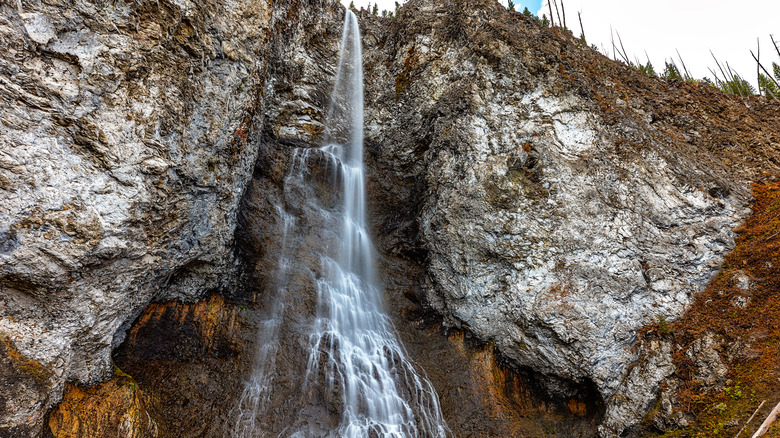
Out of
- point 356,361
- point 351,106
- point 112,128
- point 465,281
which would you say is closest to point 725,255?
point 465,281

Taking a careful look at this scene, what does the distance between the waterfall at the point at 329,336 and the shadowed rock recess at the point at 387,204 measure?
0.52 meters

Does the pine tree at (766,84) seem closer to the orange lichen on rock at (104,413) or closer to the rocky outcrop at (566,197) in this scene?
the rocky outcrop at (566,197)

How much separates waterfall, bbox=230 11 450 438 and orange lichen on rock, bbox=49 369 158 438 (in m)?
1.98

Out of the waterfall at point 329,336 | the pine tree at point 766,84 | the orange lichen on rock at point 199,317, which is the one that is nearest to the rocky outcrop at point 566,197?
the waterfall at point 329,336

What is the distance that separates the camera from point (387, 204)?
42.6 ft

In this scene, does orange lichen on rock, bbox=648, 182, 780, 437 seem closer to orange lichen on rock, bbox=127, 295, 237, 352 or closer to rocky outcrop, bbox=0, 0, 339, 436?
orange lichen on rock, bbox=127, 295, 237, 352

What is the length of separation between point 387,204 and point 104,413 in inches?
380

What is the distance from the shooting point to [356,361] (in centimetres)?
905

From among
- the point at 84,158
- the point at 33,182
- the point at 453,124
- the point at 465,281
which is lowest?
the point at 465,281

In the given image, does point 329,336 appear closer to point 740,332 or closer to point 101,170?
point 101,170

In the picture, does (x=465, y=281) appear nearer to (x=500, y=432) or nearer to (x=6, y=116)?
(x=500, y=432)

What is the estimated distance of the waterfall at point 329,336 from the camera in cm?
796

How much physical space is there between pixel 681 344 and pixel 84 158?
1332 centimetres

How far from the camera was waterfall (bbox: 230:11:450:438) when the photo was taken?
7.96 m
